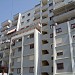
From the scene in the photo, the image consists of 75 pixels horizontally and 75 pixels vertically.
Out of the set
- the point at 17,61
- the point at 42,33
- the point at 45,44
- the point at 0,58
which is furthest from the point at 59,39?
the point at 0,58

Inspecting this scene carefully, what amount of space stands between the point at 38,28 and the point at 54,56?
12.7 meters

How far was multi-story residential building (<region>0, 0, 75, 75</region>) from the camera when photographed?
33469mm

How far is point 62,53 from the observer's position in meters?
33.8

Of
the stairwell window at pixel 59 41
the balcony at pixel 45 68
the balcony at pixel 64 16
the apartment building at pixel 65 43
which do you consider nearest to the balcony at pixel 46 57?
the balcony at pixel 45 68

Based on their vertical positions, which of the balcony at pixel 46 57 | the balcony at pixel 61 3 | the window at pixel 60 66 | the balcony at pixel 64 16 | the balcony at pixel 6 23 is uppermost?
the balcony at pixel 6 23

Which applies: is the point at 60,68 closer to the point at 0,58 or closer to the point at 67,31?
the point at 67,31

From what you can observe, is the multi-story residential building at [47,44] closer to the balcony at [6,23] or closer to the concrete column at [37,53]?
the concrete column at [37,53]

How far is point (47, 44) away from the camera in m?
40.0

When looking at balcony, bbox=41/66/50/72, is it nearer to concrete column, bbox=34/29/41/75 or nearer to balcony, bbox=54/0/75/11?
concrete column, bbox=34/29/41/75

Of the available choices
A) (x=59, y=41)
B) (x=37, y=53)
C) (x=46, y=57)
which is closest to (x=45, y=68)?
(x=46, y=57)

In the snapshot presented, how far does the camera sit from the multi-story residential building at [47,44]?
3347 cm

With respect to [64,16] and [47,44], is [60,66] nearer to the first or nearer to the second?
[47,44]

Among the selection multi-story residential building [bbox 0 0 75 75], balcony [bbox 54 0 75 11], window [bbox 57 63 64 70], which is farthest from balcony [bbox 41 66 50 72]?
balcony [bbox 54 0 75 11]

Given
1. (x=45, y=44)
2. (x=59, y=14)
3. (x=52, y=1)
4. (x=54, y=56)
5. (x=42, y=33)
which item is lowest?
(x=54, y=56)
